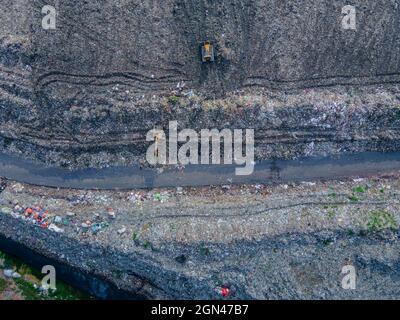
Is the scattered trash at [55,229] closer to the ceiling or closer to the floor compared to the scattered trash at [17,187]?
closer to the floor

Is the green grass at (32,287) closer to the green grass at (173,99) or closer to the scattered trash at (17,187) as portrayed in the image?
the scattered trash at (17,187)

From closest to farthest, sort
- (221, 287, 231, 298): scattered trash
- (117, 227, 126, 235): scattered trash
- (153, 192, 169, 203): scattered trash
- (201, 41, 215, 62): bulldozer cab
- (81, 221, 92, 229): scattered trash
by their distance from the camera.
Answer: (201, 41, 215, 62): bulldozer cab
(221, 287, 231, 298): scattered trash
(117, 227, 126, 235): scattered trash
(81, 221, 92, 229): scattered trash
(153, 192, 169, 203): scattered trash

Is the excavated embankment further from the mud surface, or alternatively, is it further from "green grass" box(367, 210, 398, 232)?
"green grass" box(367, 210, 398, 232)

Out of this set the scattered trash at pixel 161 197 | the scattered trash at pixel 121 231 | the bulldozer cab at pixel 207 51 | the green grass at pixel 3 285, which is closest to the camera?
the bulldozer cab at pixel 207 51

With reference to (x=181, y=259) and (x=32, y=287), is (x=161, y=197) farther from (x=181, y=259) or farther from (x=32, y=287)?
(x=32, y=287)

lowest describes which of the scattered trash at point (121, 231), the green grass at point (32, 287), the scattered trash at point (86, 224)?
the green grass at point (32, 287)

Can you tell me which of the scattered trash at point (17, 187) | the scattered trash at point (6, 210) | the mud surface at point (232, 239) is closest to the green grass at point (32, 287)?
the mud surface at point (232, 239)

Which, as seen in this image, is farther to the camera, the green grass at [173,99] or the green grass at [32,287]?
the green grass at [32,287]

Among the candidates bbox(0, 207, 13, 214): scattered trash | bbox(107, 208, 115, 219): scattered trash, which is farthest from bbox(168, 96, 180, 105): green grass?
bbox(0, 207, 13, 214): scattered trash
